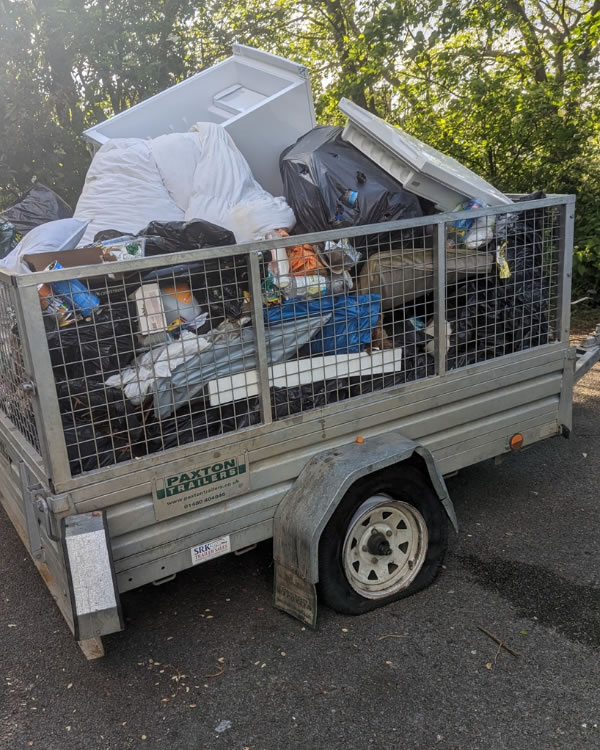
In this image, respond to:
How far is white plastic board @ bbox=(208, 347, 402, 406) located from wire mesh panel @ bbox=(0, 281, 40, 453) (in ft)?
2.33

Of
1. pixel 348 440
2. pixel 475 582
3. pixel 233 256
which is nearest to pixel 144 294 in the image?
pixel 233 256

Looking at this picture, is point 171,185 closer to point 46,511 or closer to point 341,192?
point 341,192

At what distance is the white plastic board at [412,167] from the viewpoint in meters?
3.37

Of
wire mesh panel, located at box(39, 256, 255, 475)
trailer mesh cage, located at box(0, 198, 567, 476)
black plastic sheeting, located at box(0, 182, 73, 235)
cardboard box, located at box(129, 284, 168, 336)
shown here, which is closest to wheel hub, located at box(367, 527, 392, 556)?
trailer mesh cage, located at box(0, 198, 567, 476)

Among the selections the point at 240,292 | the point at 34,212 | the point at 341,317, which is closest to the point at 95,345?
the point at 240,292

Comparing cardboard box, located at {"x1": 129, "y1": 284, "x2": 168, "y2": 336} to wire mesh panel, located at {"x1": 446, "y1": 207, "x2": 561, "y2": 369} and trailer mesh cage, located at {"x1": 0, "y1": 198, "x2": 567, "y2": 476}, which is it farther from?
wire mesh panel, located at {"x1": 446, "y1": 207, "x2": 561, "y2": 369}

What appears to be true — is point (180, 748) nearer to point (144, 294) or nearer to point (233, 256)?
point (144, 294)

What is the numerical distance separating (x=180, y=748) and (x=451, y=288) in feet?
7.55

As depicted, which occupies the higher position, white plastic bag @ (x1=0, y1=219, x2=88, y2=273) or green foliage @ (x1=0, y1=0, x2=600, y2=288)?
green foliage @ (x1=0, y1=0, x2=600, y2=288)

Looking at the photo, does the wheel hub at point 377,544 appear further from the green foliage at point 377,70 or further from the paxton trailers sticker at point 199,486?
the green foliage at point 377,70

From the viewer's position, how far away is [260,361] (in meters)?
2.83

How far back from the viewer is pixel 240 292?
2.81m

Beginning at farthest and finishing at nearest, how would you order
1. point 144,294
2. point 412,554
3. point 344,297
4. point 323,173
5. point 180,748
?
point 323,173 → point 412,554 → point 344,297 → point 144,294 → point 180,748

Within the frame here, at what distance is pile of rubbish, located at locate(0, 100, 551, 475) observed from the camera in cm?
260
